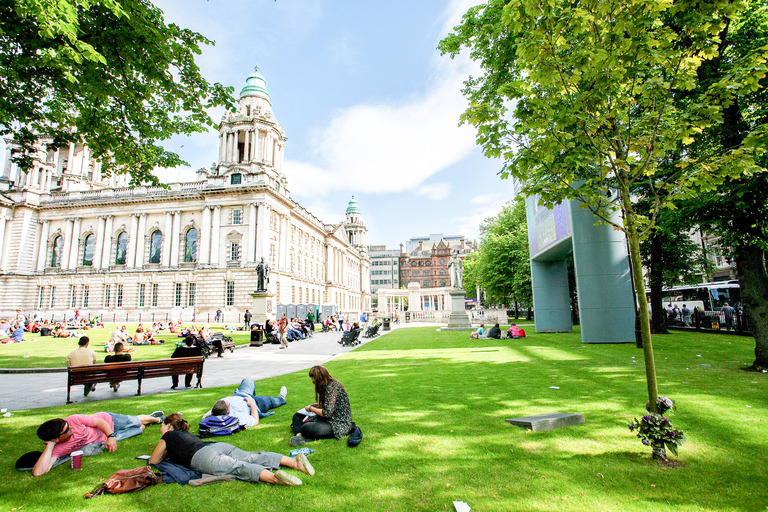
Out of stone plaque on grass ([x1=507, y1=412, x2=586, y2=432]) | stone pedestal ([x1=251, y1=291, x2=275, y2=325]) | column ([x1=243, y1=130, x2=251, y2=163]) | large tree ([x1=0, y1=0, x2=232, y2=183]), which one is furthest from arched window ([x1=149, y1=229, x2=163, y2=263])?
stone plaque on grass ([x1=507, y1=412, x2=586, y2=432])

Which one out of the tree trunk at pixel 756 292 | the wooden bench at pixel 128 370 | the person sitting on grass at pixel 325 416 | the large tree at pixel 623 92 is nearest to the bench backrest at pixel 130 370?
the wooden bench at pixel 128 370

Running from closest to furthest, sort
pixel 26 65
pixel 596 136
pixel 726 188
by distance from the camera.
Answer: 1. pixel 596 136
2. pixel 26 65
3. pixel 726 188

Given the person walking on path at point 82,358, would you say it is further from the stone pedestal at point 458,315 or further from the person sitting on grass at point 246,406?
the stone pedestal at point 458,315

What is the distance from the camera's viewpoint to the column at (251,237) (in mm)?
43656

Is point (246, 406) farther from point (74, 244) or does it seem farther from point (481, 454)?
point (74, 244)

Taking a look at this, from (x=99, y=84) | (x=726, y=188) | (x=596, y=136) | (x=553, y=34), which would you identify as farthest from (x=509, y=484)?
(x=99, y=84)

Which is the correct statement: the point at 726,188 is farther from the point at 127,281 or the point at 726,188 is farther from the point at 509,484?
the point at 127,281

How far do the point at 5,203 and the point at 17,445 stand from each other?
201 feet

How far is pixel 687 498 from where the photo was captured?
11.4 ft

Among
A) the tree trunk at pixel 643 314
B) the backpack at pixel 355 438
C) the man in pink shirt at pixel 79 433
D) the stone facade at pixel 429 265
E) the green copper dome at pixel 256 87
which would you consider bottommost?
the backpack at pixel 355 438

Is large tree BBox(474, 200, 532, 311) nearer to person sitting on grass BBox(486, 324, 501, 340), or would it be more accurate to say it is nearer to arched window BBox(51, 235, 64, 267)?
person sitting on grass BBox(486, 324, 501, 340)

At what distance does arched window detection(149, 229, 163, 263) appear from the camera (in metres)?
47.8

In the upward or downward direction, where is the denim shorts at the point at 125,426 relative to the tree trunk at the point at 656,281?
downward

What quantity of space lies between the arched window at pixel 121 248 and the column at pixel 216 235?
1380cm
